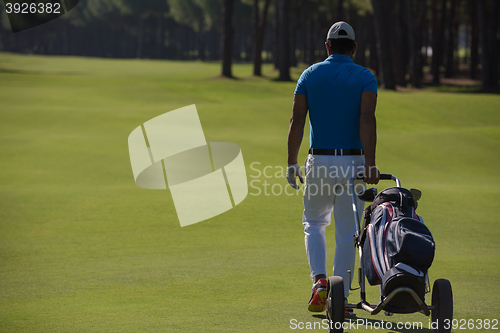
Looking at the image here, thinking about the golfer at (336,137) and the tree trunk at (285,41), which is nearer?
the golfer at (336,137)

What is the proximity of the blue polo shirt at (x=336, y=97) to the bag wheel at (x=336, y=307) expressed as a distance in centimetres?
114

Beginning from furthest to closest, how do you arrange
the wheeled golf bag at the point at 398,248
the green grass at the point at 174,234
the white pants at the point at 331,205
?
1. the green grass at the point at 174,234
2. the white pants at the point at 331,205
3. the wheeled golf bag at the point at 398,248

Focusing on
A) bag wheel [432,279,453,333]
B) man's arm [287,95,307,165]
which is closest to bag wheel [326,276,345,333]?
bag wheel [432,279,453,333]

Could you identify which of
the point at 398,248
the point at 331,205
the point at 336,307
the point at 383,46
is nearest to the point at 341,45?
the point at 331,205

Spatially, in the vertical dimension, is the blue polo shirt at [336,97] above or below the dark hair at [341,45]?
below

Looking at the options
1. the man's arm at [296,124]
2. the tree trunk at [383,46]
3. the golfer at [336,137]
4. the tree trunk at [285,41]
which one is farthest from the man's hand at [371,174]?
the tree trunk at [285,41]

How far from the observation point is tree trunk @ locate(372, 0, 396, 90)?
29.1 meters

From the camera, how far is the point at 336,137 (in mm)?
4555

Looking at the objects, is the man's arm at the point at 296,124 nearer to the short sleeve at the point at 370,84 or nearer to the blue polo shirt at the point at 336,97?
the blue polo shirt at the point at 336,97

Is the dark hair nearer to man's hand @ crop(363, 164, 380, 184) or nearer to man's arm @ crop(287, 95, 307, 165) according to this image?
man's arm @ crop(287, 95, 307, 165)

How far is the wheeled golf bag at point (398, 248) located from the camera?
3543 mm

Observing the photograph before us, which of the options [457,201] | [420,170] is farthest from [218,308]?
[420,170]

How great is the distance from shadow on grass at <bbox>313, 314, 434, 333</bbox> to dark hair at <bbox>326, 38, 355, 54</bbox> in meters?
2.14

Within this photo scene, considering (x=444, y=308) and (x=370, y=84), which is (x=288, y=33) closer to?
(x=370, y=84)
